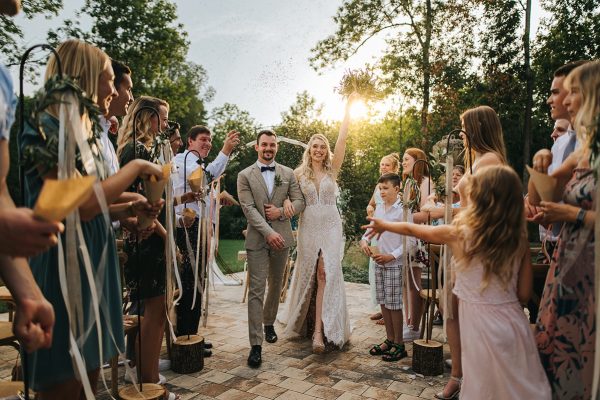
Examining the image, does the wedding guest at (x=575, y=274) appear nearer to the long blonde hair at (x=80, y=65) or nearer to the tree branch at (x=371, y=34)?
the long blonde hair at (x=80, y=65)

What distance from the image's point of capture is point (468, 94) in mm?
14062

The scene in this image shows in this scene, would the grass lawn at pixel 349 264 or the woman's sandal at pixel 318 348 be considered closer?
the woman's sandal at pixel 318 348

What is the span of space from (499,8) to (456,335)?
13.3 meters

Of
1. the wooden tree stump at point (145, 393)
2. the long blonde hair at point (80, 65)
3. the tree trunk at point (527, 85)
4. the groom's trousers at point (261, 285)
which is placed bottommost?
the wooden tree stump at point (145, 393)

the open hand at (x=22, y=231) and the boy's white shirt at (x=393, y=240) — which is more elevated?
the open hand at (x=22, y=231)

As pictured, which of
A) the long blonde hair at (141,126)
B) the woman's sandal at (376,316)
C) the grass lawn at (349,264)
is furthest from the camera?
the grass lawn at (349,264)

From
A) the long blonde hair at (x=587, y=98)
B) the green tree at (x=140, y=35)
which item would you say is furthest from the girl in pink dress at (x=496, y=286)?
the green tree at (x=140, y=35)

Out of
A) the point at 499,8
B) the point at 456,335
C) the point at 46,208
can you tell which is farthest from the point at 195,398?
the point at 499,8

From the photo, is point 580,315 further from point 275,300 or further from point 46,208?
point 275,300

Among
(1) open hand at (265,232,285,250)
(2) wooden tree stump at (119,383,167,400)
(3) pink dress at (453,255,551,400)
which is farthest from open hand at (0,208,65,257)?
(1) open hand at (265,232,285,250)

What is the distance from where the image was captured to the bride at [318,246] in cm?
472

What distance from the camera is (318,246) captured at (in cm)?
482

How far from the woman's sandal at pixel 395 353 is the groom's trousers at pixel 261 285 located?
1.25 m

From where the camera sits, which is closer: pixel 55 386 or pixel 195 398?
pixel 55 386
